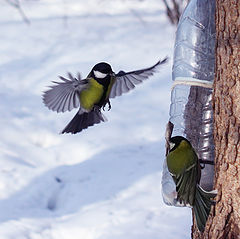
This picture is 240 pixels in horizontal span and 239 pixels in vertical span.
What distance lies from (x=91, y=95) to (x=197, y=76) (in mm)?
504

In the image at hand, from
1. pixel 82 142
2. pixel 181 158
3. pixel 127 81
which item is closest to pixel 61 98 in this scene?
pixel 127 81

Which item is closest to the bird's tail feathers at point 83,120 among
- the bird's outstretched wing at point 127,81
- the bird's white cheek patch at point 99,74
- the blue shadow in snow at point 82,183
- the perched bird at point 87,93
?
the perched bird at point 87,93

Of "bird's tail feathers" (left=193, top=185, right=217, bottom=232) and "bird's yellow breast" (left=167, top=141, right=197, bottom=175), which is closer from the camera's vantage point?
"bird's yellow breast" (left=167, top=141, right=197, bottom=175)

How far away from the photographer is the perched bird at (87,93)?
2.76m

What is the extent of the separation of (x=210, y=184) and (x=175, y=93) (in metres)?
0.50

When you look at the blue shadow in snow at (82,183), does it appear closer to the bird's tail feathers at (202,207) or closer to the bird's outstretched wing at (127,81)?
the bird's outstretched wing at (127,81)

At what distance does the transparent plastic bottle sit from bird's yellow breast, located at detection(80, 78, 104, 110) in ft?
1.31

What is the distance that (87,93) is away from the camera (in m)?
2.82

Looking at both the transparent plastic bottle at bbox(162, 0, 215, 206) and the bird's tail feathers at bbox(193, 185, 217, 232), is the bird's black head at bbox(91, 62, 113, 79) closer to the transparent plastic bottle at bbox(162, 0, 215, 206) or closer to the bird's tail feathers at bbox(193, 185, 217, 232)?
the transparent plastic bottle at bbox(162, 0, 215, 206)

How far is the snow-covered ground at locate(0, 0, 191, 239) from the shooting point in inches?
184

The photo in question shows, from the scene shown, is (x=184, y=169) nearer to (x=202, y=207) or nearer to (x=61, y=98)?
(x=202, y=207)

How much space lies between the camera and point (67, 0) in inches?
451

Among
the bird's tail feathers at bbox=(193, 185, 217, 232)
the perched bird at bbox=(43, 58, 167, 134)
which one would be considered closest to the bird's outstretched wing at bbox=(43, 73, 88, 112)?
the perched bird at bbox=(43, 58, 167, 134)

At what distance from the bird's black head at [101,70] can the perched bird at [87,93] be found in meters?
0.03
